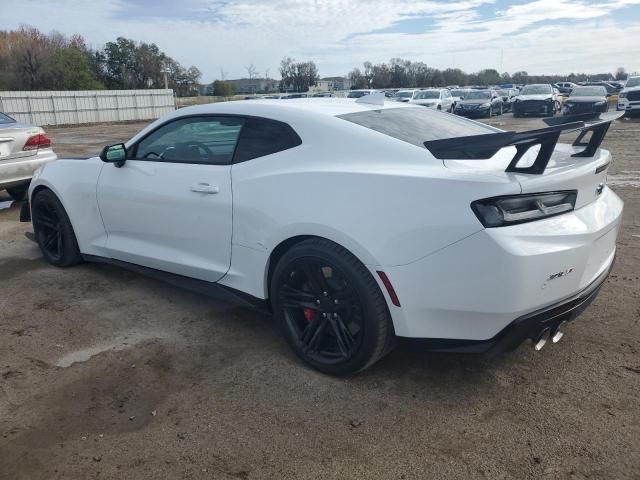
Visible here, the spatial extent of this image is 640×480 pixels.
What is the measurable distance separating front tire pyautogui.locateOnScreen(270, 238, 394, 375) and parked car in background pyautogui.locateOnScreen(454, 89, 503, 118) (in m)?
25.9

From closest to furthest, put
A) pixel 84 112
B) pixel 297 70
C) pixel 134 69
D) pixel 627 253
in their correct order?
1. pixel 627 253
2. pixel 84 112
3. pixel 134 69
4. pixel 297 70

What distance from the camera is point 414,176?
8.69ft

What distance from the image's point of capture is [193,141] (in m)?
3.83

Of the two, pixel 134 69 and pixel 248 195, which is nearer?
pixel 248 195

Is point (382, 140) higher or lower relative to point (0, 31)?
lower

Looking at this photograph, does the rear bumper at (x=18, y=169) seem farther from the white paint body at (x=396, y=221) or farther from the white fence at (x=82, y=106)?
the white fence at (x=82, y=106)

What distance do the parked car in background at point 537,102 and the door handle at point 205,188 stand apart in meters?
26.5

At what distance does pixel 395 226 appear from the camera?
264 centimetres

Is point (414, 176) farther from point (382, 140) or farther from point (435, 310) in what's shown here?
point (435, 310)

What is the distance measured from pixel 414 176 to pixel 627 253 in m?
3.39

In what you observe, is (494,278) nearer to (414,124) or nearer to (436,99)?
(414,124)

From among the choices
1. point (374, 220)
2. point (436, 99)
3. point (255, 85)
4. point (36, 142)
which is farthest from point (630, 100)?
point (255, 85)

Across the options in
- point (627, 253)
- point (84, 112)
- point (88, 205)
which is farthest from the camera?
point (84, 112)

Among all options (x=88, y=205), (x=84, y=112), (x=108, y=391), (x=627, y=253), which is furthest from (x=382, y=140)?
(x=84, y=112)
